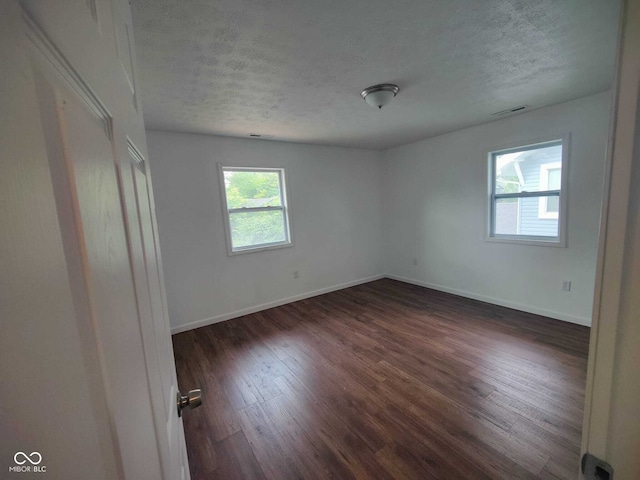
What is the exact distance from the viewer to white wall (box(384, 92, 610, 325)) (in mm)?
2609

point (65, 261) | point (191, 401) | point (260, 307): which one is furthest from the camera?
point (260, 307)

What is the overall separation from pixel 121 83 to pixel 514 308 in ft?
13.6

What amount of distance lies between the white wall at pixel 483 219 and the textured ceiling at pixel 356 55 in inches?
16.9

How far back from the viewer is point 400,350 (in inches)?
98.9

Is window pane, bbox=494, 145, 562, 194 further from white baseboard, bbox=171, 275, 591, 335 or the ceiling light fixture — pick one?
the ceiling light fixture

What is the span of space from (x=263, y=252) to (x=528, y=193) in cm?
339

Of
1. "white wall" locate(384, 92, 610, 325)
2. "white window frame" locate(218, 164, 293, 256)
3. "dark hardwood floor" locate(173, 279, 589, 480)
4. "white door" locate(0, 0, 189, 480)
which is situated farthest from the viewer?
"white window frame" locate(218, 164, 293, 256)

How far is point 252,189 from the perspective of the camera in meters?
3.55

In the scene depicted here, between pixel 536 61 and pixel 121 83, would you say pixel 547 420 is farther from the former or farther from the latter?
pixel 121 83

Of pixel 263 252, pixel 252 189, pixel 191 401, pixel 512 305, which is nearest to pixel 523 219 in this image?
pixel 512 305

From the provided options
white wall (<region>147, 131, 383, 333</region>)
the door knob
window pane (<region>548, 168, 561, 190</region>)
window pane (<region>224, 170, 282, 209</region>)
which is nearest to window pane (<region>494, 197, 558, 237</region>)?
window pane (<region>548, 168, 561, 190</region>)

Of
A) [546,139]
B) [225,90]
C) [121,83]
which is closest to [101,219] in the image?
[121,83]

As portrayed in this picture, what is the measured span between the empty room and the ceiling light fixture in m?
0.02

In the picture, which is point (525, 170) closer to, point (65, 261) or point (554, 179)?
point (554, 179)
